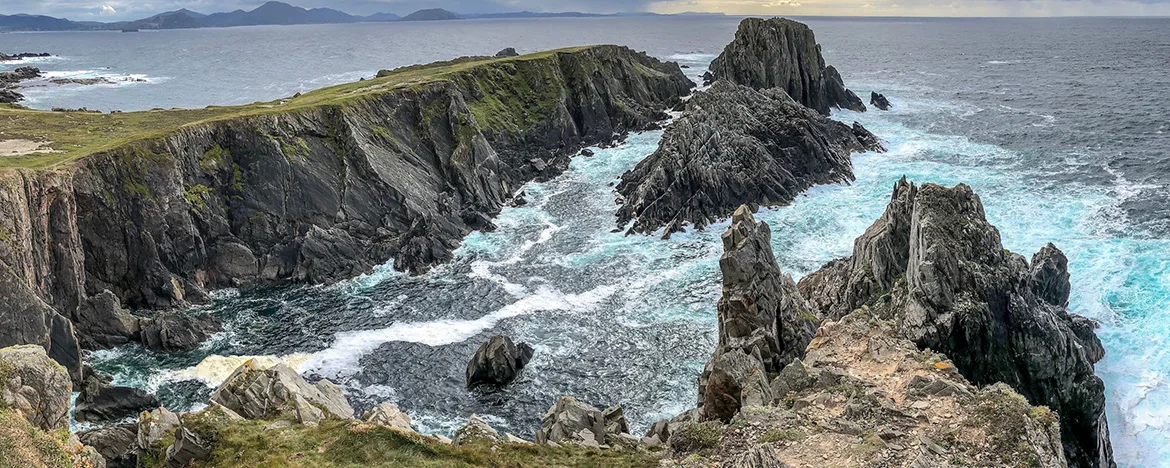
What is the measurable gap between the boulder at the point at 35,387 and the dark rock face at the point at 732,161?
2007 inches

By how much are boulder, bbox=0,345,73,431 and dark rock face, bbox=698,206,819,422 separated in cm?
2578

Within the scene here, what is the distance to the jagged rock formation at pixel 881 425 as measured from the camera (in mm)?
21812

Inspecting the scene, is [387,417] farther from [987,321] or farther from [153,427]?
[987,321]

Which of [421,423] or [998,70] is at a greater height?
[998,70]

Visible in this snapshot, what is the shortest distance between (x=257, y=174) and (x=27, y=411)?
45.3 meters

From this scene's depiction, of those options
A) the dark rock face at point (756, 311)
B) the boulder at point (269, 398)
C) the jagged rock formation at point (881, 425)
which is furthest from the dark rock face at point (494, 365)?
the jagged rock formation at point (881, 425)

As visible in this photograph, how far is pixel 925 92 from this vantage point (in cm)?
14038

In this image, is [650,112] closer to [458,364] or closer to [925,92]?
[925,92]

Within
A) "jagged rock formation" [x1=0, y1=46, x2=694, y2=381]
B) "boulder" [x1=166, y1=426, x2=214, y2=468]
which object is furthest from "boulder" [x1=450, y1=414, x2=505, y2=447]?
"jagged rock formation" [x1=0, y1=46, x2=694, y2=381]

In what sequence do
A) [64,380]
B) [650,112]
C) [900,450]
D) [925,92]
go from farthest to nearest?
1. [925,92]
2. [650,112]
3. [64,380]
4. [900,450]

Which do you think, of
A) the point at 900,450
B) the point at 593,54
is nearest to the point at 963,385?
the point at 900,450

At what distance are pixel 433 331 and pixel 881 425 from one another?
36.4 m

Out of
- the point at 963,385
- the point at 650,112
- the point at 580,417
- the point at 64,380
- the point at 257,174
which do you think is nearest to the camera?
the point at 963,385

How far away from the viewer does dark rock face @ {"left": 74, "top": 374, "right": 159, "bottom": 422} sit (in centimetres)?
4094
